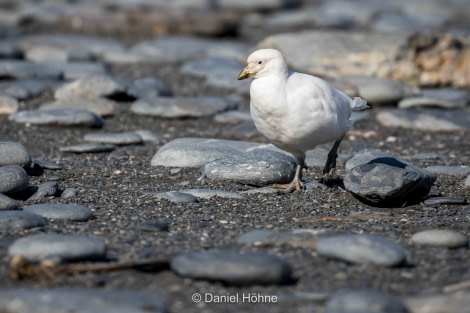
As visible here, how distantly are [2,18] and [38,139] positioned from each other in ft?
32.2

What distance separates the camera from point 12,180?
221 inches

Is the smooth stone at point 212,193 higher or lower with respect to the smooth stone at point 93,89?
lower

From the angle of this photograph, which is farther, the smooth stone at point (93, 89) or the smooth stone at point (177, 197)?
the smooth stone at point (93, 89)

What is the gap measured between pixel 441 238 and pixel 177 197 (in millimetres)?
1987

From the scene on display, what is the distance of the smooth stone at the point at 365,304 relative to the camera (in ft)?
11.6

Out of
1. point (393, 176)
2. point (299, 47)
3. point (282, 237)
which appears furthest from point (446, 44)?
point (282, 237)

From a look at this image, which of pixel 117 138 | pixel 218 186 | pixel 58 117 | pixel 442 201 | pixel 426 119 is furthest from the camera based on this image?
pixel 426 119

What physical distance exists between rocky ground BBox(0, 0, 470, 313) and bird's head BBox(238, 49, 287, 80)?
927mm

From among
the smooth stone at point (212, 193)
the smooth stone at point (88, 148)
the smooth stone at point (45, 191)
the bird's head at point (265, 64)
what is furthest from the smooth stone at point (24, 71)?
the bird's head at point (265, 64)

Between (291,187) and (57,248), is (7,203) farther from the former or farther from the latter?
(291,187)

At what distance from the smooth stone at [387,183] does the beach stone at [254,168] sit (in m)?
0.61

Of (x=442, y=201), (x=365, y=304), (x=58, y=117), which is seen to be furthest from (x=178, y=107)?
(x=365, y=304)

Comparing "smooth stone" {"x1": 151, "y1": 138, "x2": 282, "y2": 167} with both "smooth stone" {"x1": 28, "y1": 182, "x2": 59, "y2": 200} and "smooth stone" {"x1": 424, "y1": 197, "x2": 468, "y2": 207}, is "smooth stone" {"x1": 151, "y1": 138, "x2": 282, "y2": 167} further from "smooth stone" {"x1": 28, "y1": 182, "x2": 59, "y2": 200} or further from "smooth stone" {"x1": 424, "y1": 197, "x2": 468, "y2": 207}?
"smooth stone" {"x1": 424, "y1": 197, "x2": 468, "y2": 207}

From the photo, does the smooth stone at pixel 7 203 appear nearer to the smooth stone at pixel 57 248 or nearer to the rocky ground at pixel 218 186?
the rocky ground at pixel 218 186
